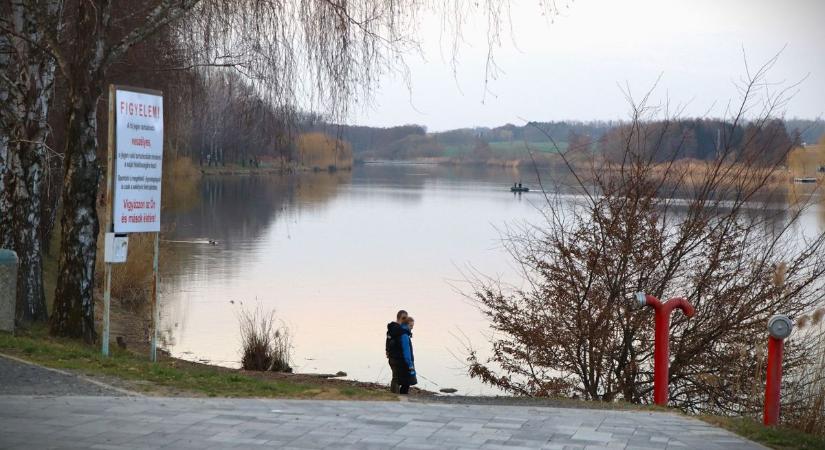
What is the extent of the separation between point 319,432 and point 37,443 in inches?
81.2

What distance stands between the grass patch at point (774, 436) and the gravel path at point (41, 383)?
553cm

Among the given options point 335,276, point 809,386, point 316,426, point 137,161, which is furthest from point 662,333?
point 335,276

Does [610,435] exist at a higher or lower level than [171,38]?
lower

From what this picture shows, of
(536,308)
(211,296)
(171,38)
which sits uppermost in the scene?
(171,38)

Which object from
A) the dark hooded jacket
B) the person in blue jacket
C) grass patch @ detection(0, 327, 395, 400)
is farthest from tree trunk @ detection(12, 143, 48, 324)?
the person in blue jacket

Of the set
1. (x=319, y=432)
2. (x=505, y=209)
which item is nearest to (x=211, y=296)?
(x=319, y=432)

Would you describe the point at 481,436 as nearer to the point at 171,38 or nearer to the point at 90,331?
the point at 90,331

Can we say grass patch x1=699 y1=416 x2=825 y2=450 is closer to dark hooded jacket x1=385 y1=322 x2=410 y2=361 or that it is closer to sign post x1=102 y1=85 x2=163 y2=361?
dark hooded jacket x1=385 y1=322 x2=410 y2=361

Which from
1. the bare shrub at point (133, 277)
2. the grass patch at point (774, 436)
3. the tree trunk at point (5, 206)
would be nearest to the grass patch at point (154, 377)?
the tree trunk at point (5, 206)

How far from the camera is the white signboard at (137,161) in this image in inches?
480

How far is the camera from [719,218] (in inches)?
631

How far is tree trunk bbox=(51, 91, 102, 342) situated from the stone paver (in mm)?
4940

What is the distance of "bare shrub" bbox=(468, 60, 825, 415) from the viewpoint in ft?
48.8

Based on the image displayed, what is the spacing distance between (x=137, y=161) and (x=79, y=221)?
69.8 inches
